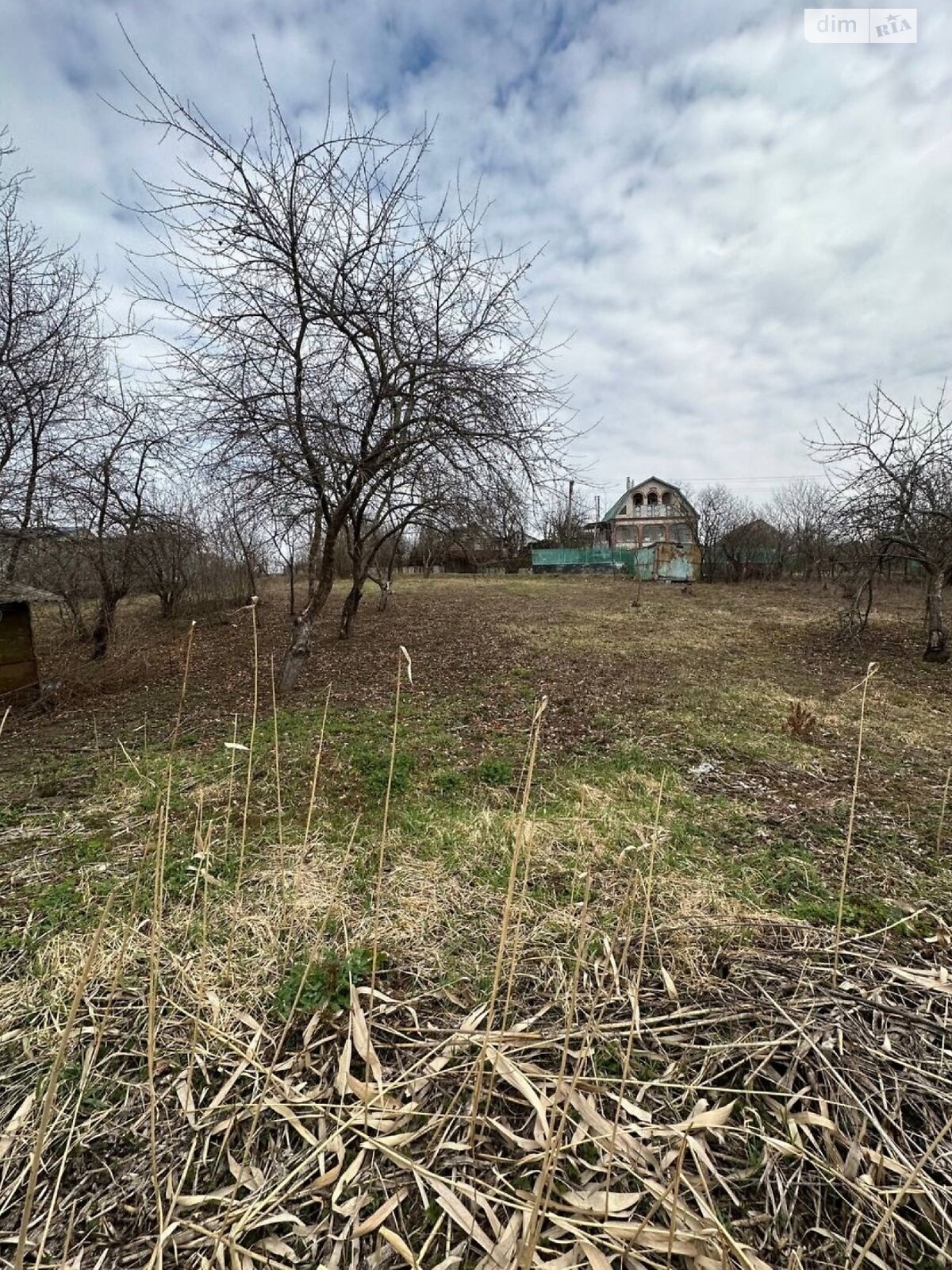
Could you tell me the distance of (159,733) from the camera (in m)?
4.90

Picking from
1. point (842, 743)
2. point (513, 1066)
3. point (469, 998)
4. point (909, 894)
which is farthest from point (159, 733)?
point (842, 743)

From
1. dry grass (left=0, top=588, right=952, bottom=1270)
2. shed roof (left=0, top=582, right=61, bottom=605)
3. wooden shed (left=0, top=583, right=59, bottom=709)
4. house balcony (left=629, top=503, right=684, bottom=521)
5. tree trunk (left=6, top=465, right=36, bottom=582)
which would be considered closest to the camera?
dry grass (left=0, top=588, right=952, bottom=1270)

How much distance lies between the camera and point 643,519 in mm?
Answer: 33375

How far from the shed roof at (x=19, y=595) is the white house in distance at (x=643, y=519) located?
28996 mm

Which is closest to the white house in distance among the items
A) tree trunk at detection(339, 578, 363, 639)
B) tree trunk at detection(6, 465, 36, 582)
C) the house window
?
the house window

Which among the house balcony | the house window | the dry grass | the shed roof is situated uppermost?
the house balcony

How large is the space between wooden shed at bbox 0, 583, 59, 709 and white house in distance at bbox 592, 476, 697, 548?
29.1m

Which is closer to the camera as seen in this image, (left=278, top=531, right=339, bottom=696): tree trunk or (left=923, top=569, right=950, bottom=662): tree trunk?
(left=278, top=531, right=339, bottom=696): tree trunk

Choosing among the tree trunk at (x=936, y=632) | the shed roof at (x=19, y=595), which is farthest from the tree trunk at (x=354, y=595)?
the tree trunk at (x=936, y=632)

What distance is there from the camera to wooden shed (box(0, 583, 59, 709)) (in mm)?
5711

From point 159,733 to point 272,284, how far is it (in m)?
4.78

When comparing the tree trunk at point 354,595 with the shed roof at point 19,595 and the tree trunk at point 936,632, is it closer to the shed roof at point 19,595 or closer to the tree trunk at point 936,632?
the shed roof at point 19,595

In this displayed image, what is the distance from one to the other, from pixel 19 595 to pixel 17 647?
0.74 meters

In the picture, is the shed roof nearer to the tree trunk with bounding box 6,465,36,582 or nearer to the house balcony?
the tree trunk with bounding box 6,465,36,582
